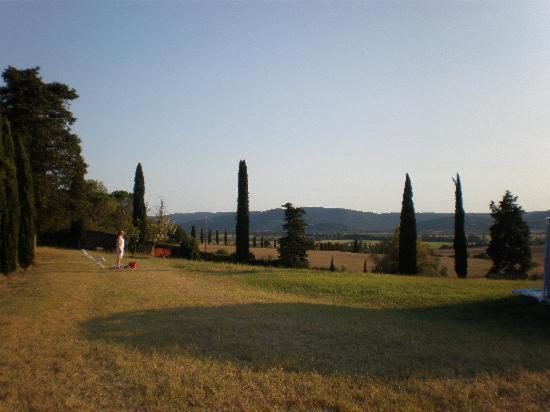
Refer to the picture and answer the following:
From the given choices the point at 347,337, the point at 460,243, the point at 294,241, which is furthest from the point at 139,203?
the point at 347,337

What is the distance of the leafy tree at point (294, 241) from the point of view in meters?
44.0

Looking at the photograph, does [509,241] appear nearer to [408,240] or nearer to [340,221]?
[408,240]

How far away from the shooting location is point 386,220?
563 feet

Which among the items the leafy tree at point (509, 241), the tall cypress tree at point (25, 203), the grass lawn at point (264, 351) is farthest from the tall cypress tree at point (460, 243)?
the tall cypress tree at point (25, 203)

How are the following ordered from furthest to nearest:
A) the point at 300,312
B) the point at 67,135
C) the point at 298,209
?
the point at 298,209, the point at 67,135, the point at 300,312

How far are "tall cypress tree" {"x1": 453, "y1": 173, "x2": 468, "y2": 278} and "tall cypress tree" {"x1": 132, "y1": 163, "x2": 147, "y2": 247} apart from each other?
2731 cm

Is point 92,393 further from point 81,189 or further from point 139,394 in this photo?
point 81,189

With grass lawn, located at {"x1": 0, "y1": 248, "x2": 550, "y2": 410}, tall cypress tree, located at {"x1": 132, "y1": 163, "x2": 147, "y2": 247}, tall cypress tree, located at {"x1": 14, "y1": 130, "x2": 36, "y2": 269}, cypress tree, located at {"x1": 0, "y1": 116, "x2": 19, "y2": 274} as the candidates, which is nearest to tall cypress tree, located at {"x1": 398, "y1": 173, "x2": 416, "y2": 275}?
grass lawn, located at {"x1": 0, "y1": 248, "x2": 550, "y2": 410}

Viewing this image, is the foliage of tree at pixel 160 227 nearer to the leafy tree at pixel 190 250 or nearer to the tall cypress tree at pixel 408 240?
the leafy tree at pixel 190 250

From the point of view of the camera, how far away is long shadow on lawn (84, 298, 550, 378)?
7152 mm

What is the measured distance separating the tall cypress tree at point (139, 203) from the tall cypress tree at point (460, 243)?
27.3 meters

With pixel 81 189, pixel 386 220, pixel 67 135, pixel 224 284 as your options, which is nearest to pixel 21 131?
pixel 67 135

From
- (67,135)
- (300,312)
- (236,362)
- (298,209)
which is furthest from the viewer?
(298,209)

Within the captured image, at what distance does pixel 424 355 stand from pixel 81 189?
2663cm
